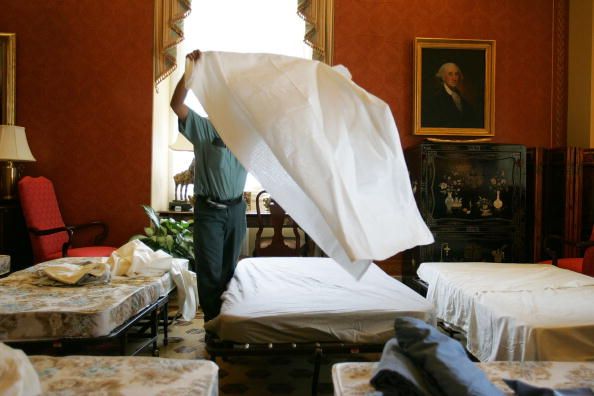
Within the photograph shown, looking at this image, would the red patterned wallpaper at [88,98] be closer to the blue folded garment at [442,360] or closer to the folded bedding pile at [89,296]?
the folded bedding pile at [89,296]

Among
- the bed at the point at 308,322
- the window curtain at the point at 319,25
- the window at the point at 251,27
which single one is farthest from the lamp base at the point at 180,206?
the bed at the point at 308,322

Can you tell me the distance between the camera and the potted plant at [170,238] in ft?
13.7

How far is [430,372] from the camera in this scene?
1249 millimetres

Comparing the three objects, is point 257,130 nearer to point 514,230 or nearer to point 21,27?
point 514,230

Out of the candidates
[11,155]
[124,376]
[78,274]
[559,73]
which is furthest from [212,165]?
[559,73]

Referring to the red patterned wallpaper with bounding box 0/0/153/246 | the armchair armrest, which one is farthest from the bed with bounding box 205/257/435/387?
the red patterned wallpaper with bounding box 0/0/153/246

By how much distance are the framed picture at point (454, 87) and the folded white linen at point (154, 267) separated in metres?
2.94

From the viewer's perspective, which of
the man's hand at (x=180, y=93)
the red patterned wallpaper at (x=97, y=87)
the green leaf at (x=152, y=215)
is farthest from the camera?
the red patterned wallpaper at (x=97, y=87)

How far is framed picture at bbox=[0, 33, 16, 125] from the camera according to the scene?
4.68 m

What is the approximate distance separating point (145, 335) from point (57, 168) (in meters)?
2.68

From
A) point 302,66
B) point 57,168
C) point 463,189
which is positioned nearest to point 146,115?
point 57,168

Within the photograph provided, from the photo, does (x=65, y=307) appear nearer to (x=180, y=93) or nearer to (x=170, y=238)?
(x=180, y=93)

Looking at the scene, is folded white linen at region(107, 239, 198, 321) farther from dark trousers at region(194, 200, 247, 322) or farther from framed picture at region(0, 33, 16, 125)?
framed picture at region(0, 33, 16, 125)

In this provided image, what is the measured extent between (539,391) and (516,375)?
0.31 m
